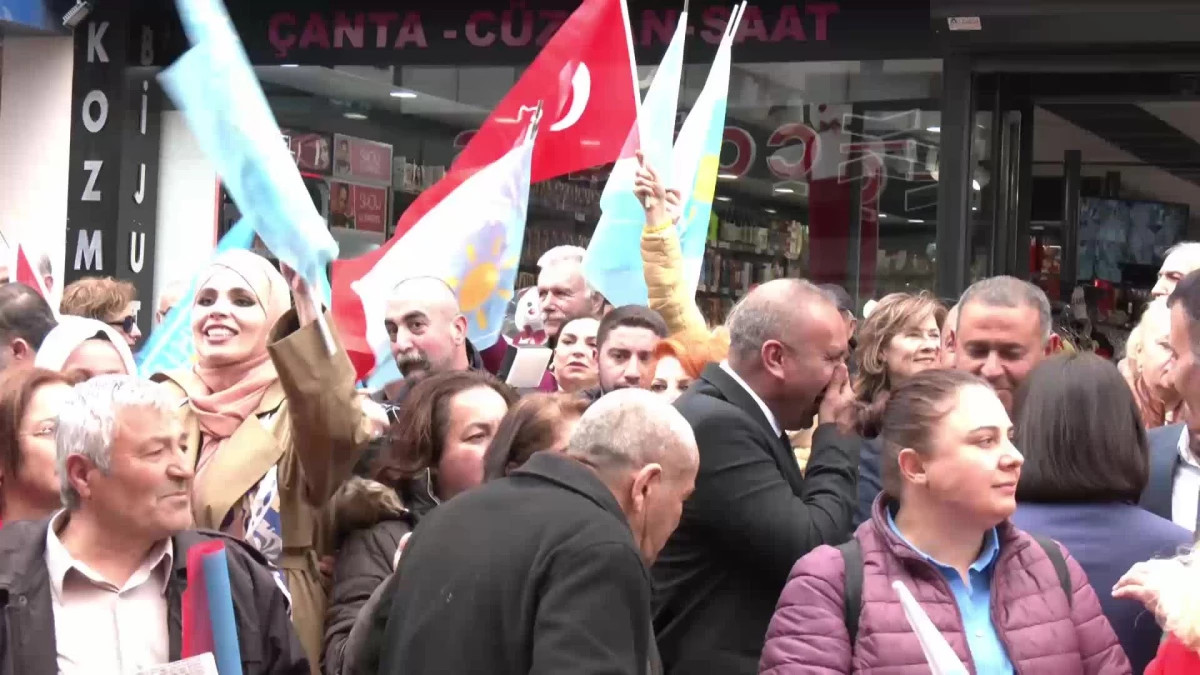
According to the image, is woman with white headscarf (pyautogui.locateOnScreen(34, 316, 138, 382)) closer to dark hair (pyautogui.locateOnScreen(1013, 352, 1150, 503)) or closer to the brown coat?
the brown coat

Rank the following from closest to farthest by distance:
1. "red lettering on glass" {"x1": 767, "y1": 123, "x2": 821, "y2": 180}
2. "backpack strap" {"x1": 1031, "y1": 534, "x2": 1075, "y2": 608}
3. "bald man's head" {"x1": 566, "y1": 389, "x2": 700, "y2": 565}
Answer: "bald man's head" {"x1": 566, "y1": 389, "x2": 700, "y2": 565}
"backpack strap" {"x1": 1031, "y1": 534, "x2": 1075, "y2": 608}
"red lettering on glass" {"x1": 767, "y1": 123, "x2": 821, "y2": 180}

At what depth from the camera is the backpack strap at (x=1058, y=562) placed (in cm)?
386

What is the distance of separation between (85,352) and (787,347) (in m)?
2.06

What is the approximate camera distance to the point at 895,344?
18.9 feet

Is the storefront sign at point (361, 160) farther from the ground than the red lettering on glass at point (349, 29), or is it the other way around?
the red lettering on glass at point (349, 29)

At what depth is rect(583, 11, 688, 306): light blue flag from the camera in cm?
752

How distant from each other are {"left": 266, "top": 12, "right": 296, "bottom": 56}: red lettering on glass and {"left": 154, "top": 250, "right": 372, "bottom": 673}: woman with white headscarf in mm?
7471

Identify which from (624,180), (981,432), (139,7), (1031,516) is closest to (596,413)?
(981,432)

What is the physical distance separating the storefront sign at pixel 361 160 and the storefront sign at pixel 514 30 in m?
0.67

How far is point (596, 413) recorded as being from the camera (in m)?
3.62

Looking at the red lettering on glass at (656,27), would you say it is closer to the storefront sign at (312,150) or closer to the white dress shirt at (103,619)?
the storefront sign at (312,150)

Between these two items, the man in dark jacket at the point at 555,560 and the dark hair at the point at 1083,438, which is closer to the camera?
the man in dark jacket at the point at 555,560

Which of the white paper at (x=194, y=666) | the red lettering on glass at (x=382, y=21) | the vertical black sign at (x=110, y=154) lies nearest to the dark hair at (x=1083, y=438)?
the white paper at (x=194, y=666)

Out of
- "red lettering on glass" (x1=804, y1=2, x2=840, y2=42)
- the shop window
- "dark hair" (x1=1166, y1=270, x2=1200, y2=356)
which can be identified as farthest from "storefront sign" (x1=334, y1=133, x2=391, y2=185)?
"dark hair" (x1=1166, y1=270, x2=1200, y2=356)
